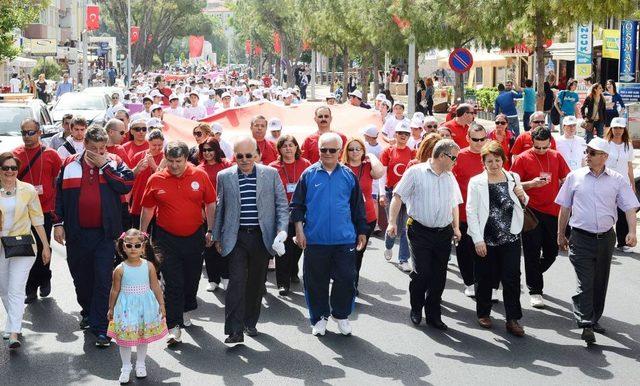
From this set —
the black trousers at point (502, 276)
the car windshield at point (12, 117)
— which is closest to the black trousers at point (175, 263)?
the black trousers at point (502, 276)

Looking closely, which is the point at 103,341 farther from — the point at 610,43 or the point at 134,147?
the point at 610,43

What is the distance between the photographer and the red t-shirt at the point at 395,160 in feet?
40.9

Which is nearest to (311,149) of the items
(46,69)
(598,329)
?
(598,329)

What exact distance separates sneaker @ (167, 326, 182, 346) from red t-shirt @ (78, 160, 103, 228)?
104 cm

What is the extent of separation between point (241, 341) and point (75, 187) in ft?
5.99

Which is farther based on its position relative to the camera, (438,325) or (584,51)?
(584,51)

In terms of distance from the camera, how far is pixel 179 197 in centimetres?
882

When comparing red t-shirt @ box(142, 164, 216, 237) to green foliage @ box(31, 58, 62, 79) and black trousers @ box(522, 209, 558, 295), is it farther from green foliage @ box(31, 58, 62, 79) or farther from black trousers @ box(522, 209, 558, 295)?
→ green foliage @ box(31, 58, 62, 79)

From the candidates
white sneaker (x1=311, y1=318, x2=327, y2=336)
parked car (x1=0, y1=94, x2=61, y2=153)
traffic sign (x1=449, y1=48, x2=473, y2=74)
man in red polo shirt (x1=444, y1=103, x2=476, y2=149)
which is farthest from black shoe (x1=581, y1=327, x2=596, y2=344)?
traffic sign (x1=449, y1=48, x2=473, y2=74)

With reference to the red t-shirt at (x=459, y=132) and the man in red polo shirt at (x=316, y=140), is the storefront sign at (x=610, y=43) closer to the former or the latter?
the red t-shirt at (x=459, y=132)

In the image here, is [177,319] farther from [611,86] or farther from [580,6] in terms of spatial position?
[611,86]

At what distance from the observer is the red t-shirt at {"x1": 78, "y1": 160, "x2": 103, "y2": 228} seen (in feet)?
29.0

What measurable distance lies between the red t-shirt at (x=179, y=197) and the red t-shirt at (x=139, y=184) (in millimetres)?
410

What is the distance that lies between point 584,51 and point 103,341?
29998mm
